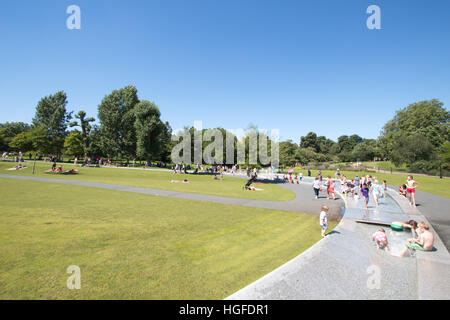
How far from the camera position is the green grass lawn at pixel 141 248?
4.61m

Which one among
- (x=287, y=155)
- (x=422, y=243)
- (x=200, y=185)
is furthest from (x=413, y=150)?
(x=422, y=243)

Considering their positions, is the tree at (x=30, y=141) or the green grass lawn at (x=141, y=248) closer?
the green grass lawn at (x=141, y=248)

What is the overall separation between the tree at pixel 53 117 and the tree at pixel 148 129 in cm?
2721

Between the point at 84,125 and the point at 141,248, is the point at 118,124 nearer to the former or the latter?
the point at 84,125

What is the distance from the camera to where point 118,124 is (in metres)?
55.3

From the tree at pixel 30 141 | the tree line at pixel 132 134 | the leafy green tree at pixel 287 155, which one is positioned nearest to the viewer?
the tree at pixel 30 141

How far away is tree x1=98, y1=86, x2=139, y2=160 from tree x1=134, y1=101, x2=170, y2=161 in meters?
3.23

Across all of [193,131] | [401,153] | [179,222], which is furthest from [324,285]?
[401,153]

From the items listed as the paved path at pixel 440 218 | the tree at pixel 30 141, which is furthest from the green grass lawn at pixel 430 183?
→ the tree at pixel 30 141

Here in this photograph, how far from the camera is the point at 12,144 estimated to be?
5884cm

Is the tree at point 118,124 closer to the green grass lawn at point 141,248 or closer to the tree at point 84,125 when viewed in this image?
the tree at point 84,125

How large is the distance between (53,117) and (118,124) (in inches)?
878

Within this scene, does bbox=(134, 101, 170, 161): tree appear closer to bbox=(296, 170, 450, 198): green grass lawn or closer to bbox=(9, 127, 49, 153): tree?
bbox=(9, 127, 49, 153): tree
